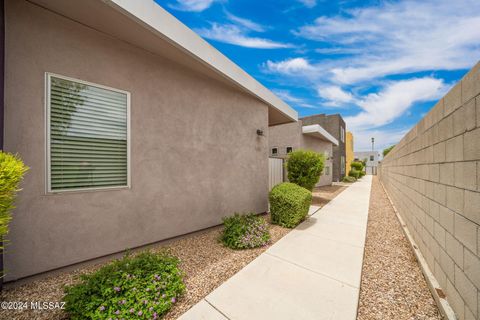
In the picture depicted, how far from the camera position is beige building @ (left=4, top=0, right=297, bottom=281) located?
98.2 inches

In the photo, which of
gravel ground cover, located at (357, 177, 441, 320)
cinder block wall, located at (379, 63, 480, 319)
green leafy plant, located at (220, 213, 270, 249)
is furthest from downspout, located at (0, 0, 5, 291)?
cinder block wall, located at (379, 63, 480, 319)

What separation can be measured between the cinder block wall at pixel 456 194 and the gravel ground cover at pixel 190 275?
8.28 feet

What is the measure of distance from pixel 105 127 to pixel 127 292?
2637 mm

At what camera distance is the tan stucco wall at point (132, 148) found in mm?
2473

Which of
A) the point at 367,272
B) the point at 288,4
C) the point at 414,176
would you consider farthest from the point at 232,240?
the point at 288,4

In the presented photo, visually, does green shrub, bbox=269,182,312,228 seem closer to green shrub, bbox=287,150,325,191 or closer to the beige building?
the beige building

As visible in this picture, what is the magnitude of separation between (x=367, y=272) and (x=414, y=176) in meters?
2.44

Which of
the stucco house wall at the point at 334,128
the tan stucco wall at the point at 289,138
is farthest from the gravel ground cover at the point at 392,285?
the stucco house wall at the point at 334,128

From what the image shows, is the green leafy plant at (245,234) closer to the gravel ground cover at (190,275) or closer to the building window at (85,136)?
the gravel ground cover at (190,275)

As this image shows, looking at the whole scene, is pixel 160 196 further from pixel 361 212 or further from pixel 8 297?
pixel 361 212

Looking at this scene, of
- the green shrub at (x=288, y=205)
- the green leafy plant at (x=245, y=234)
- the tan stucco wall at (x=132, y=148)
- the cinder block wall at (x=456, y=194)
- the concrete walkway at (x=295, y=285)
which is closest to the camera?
the cinder block wall at (x=456, y=194)

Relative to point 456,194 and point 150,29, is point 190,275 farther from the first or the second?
point 150,29

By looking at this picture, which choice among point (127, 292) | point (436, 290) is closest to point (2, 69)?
point (127, 292)

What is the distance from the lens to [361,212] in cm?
640
